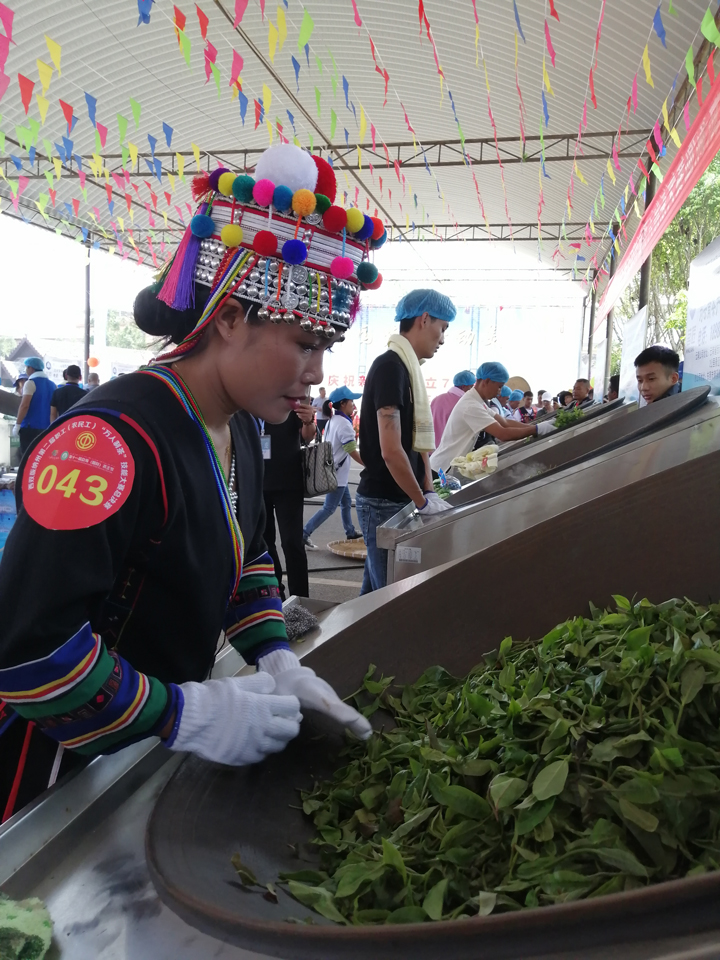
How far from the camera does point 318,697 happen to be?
111 cm

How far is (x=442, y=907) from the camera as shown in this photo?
29.4 inches

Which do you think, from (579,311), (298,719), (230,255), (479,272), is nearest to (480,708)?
(298,719)

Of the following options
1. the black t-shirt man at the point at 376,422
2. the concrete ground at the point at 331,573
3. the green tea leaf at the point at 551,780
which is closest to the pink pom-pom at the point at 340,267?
the green tea leaf at the point at 551,780

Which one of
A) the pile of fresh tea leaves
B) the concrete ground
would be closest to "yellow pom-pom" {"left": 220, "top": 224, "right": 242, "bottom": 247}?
the pile of fresh tea leaves

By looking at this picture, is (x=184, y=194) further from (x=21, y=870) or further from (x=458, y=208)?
(x=21, y=870)

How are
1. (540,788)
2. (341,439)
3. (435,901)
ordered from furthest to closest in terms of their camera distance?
1. (341,439)
2. (540,788)
3. (435,901)

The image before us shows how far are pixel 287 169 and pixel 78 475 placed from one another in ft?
2.06

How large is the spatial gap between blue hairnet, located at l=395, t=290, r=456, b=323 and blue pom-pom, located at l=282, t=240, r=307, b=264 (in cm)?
209

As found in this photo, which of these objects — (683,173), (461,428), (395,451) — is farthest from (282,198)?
(683,173)

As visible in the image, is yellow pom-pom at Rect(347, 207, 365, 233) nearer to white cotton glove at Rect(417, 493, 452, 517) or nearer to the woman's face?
the woman's face

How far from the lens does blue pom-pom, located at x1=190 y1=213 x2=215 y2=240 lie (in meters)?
1.17

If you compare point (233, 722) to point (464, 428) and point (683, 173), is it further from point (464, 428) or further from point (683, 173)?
point (683, 173)

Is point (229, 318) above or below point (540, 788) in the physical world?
above

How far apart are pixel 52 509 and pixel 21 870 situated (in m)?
0.41
